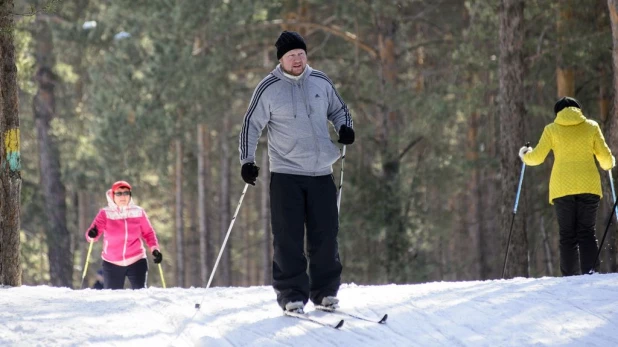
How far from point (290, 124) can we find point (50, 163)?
19.6m

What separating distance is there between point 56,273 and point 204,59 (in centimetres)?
673

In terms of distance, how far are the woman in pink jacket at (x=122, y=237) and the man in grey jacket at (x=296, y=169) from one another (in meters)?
4.39

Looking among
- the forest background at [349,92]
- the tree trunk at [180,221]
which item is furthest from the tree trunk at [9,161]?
the tree trunk at [180,221]

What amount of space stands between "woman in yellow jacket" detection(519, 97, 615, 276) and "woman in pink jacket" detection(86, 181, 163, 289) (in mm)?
4537

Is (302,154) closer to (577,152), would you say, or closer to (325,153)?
(325,153)

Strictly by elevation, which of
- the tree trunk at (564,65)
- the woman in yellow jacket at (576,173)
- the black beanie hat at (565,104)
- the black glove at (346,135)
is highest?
the tree trunk at (564,65)

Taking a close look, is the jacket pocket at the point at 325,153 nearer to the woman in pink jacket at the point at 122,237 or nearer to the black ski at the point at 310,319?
the black ski at the point at 310,319

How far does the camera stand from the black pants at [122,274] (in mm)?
11617

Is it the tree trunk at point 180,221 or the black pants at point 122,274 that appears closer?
the black pants at point 122,274

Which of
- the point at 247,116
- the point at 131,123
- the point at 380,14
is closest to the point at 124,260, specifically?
the point at 247,116

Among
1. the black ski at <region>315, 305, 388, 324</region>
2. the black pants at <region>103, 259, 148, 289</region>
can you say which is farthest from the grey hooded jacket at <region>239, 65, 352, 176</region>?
the black pants at <region>103, 259, 148, 289</region>

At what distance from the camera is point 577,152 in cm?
967

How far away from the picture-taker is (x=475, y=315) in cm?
719

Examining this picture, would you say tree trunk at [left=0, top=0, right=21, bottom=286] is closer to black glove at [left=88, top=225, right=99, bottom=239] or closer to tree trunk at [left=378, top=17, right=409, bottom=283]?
black glove at [left=88, top=225, right=99, bottom=239]
